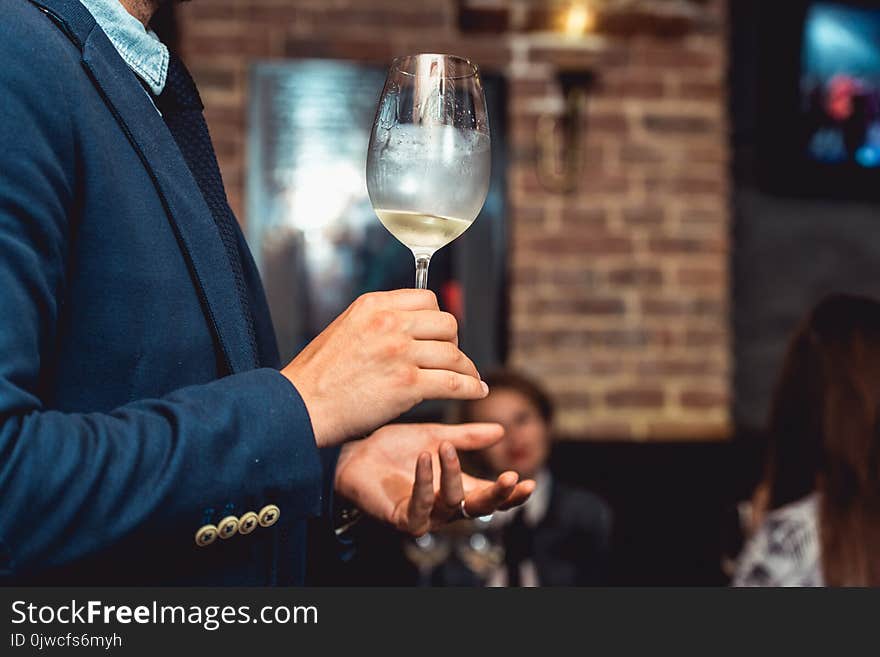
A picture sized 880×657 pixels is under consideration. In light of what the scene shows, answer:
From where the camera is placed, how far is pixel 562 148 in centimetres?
290

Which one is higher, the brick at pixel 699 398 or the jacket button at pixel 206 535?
the jacket button at pixel 206 535

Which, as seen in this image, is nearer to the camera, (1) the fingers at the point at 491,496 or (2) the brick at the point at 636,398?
(1) the fingers at the point at 491,496

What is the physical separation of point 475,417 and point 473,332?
344 millimetres

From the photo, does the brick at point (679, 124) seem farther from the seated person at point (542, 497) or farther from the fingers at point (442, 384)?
the fingers at point (442, 384)

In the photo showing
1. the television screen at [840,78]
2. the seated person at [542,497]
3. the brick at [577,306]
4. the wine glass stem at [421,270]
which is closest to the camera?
the wine glass stem at [421,270]

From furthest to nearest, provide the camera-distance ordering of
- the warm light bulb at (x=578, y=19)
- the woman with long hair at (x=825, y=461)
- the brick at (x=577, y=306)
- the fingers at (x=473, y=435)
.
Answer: the brick at (x=577, y=306), the warm light bulb at (x=578, y=19), the woman with long hair at (x=825, y=461), the fingers at (x=473, y=435)

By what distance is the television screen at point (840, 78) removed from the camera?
3072mm

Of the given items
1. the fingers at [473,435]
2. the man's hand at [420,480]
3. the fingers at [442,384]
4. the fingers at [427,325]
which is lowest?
the man's hand at [420,480]

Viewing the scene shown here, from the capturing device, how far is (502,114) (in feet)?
9.48

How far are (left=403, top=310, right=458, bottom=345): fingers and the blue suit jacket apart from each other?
0.34ft

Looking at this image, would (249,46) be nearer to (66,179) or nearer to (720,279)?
(720,279)

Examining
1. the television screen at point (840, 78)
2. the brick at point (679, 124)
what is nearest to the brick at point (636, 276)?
the brick at point (679, 124)

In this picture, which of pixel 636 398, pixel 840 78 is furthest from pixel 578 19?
pixel 636 398

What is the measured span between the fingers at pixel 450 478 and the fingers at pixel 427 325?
12cm
